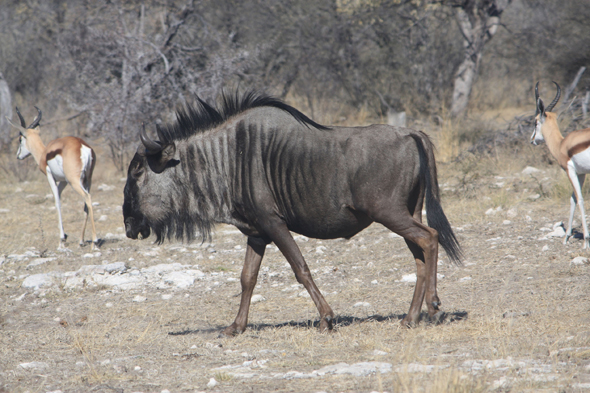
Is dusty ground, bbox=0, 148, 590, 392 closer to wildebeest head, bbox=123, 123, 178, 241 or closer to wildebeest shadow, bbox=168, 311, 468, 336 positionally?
wildebeest shadow, bbox=168, 311, 468, 336

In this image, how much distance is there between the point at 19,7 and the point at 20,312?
1934 centimetres

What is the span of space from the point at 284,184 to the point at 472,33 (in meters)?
12.8

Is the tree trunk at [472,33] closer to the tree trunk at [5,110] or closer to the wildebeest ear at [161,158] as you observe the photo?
the tree trunk at [5,110]

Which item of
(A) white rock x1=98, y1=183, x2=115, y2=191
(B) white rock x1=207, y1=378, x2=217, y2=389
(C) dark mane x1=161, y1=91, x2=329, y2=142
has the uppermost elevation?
(C) dark mane x1=161, y1=91, x2=329, y2=142

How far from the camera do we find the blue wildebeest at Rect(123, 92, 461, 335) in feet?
14.8

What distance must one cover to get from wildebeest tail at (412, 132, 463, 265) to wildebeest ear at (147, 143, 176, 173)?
6.07 ft

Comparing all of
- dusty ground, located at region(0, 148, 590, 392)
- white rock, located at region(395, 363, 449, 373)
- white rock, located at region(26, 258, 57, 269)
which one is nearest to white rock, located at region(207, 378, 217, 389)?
dusty ground, located at region(0, 148, 590, 392)

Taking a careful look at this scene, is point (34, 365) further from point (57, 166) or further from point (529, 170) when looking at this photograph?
point (529, 170)

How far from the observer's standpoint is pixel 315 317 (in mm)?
5289

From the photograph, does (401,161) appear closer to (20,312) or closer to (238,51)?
(20,312)

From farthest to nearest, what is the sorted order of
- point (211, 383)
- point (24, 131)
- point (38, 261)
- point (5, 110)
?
1. point (5, 110)
2. point (24, 131)
3. point (38, 261)
4. point (211, 383)

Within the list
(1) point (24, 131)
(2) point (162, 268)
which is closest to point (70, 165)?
(1) point (24, 131)

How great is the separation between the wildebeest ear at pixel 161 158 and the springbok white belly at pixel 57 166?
514 cm

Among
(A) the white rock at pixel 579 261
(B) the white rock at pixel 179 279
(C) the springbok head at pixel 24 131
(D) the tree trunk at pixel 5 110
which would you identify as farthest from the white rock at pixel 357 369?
(D) the tree trunk at pixel 5 110
